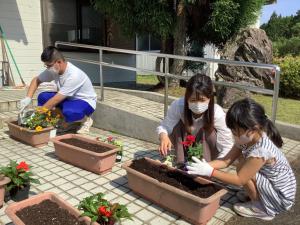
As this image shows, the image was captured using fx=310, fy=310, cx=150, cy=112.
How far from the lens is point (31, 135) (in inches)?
166

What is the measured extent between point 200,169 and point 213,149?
701 mm

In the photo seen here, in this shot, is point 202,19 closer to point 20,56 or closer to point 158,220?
point 20,56

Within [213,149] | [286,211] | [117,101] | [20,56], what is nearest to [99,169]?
[213,149]

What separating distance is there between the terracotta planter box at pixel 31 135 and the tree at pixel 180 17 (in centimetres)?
333

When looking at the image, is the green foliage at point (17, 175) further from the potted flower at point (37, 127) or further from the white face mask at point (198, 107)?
the white face mask at point (198, 107)

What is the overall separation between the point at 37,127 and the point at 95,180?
1386mm

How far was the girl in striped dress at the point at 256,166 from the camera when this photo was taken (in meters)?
2.35

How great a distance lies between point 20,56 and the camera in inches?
281

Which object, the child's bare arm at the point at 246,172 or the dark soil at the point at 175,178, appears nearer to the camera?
the child's bare arm at the point at 246,172

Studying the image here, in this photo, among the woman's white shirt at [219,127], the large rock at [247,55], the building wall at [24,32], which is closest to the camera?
the woman's white shirt at [219,127]

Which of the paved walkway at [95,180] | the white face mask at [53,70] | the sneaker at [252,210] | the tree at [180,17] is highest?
the tree at [180,17]

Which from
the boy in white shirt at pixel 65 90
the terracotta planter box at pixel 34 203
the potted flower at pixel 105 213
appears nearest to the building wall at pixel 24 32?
the boy in white shirt at pixel 65 90

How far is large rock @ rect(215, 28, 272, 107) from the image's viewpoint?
7.14m

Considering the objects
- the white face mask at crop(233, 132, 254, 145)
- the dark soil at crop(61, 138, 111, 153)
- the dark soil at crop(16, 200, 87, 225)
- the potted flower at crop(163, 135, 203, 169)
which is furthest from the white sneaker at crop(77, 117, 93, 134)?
the white face mask at crop(233, 132, 254, 145)
